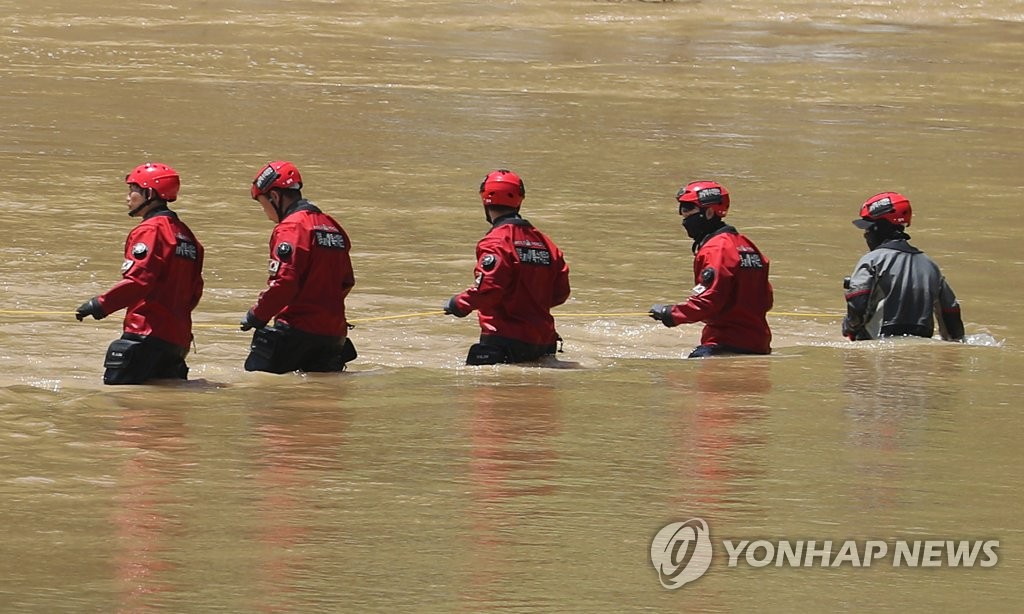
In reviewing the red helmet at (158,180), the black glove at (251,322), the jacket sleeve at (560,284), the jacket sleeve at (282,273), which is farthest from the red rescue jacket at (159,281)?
the jacket sleeve at (560,284)

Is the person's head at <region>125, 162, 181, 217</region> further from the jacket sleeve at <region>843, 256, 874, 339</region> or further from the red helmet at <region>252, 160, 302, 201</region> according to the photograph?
the jacket sleeve at <region>843, 256, 874, 339</region>

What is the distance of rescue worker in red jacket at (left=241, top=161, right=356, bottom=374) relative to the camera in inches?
417

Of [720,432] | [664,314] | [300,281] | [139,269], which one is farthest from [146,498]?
[664,314]

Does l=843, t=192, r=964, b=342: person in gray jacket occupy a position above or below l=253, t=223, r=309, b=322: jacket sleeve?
above

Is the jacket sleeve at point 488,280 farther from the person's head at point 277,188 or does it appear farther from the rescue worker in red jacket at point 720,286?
the person's head at point 277,188

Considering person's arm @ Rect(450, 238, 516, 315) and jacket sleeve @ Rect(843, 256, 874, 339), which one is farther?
jacket sleeve @ Rect(843, 256, 874, 339)

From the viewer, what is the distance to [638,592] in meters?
6.48

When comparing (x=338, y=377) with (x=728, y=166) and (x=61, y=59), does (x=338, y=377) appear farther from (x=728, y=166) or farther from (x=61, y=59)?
(x=61, y=59)

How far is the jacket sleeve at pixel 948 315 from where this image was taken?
12062 millimetres

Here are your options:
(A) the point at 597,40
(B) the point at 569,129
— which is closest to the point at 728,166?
(B) the point at 569,129

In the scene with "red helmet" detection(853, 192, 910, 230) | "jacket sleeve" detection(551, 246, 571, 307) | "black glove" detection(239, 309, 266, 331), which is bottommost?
"black glove" detection(239, 309, 266, 331)

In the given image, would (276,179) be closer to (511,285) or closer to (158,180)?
(158,180)

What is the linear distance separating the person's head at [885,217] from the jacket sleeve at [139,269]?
469 centimetres

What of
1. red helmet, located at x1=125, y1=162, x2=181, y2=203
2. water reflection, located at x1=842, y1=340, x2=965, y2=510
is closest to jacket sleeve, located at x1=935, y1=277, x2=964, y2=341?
water reflection, located at x1=842, y1=340, x2=965, y2=510
